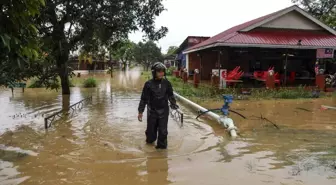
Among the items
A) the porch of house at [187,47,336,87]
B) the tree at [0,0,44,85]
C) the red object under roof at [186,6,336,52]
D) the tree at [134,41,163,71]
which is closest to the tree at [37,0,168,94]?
the red object under roof at [186,6,336,52]

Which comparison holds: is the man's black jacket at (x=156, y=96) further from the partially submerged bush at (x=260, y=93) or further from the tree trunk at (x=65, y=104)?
the partially submerged bush at (x=260, y=93)

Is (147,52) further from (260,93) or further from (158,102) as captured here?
(158,102)

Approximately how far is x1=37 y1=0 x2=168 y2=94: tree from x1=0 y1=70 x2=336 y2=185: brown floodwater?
18.1 ft

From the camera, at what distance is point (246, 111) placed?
36.7ft

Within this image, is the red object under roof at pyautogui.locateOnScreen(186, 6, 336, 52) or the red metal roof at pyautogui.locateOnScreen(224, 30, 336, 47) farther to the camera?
the red metal roof at pyautogui.locateOnScreen(224, 30, 336, 47)

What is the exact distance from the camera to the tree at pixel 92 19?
1410 centimetres

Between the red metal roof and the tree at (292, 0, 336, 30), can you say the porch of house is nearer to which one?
the red metal roof

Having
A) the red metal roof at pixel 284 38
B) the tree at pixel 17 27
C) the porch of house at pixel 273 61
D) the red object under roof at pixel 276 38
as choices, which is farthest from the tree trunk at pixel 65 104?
the porch of house at pixel 273 61

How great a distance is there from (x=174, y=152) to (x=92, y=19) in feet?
32.5

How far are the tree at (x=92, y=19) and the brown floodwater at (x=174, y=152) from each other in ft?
18.1

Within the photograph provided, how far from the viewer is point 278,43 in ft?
59.0

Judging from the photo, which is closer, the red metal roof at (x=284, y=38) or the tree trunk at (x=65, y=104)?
the tree trunk at (x=65, y=104)

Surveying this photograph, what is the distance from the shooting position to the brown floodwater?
486 centimetres

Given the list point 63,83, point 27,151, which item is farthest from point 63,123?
point 63,83
